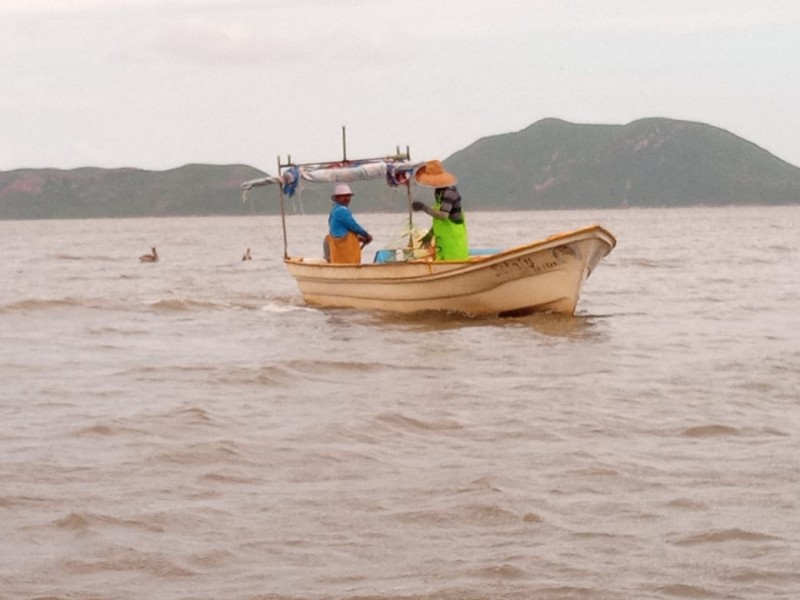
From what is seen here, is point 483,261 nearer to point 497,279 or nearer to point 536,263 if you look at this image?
point 497,279

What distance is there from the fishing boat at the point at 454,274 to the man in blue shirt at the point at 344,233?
33 cm

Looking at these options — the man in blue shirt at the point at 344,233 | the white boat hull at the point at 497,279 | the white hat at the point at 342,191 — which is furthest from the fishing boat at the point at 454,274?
the white hat at the point at 342,191

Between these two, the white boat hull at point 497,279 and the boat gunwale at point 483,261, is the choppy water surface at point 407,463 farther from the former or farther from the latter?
the boat gunwale at point 483,261

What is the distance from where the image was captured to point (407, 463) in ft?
28.1

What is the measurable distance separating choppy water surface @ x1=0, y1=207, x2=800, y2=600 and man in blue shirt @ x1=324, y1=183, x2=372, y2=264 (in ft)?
8.09

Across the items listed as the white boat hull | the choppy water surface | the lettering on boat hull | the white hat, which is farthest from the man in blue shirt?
the lettering on boat hull

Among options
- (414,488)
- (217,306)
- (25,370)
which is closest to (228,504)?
(414,488)

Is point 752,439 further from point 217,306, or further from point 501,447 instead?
point 217,306

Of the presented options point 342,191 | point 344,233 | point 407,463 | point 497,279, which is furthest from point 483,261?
point 407,463

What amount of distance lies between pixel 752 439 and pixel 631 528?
2719 millimetres

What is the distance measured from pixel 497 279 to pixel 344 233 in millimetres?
3267

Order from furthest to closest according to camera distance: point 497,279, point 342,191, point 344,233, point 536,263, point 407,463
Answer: point 344,233
point 342,191
point 497,279
point 536,263
point 407,463

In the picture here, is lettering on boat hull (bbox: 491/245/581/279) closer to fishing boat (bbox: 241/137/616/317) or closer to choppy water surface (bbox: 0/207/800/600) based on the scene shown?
fishing boat (bbox: 241/137/616/317)

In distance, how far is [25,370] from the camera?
45.8ft
